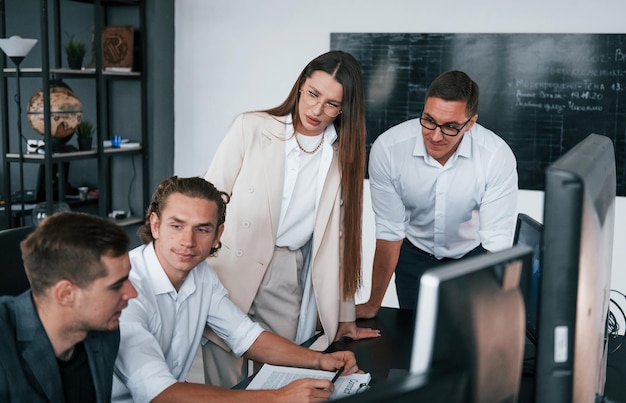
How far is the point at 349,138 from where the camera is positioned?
205 centimetres

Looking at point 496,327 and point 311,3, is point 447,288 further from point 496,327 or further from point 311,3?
point 311,3

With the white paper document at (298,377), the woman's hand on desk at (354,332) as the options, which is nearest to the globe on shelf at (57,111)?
the woman's hand on desk at (354,332)

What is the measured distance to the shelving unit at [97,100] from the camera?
13.4ft

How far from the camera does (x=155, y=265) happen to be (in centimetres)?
174

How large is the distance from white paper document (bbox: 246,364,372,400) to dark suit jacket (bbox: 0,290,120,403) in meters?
0.47

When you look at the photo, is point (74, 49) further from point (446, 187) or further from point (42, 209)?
point (446, 187)

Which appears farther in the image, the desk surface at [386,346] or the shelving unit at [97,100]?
the shelving unit at [97,100]

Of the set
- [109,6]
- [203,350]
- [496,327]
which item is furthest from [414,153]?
[109,6]

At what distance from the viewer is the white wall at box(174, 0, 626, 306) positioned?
4.10m

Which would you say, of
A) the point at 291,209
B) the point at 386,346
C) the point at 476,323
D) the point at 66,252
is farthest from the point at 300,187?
the point at 476,323

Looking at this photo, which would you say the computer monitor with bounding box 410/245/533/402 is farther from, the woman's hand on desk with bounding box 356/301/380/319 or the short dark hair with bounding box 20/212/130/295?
the woman's hand on desk with bounding box 356/301/380/319

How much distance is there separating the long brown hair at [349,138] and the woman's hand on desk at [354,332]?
82 mm

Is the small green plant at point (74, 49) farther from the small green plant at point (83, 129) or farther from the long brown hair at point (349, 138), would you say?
the long brown hair at point (349, 138)

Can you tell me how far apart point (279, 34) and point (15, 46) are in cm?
152
